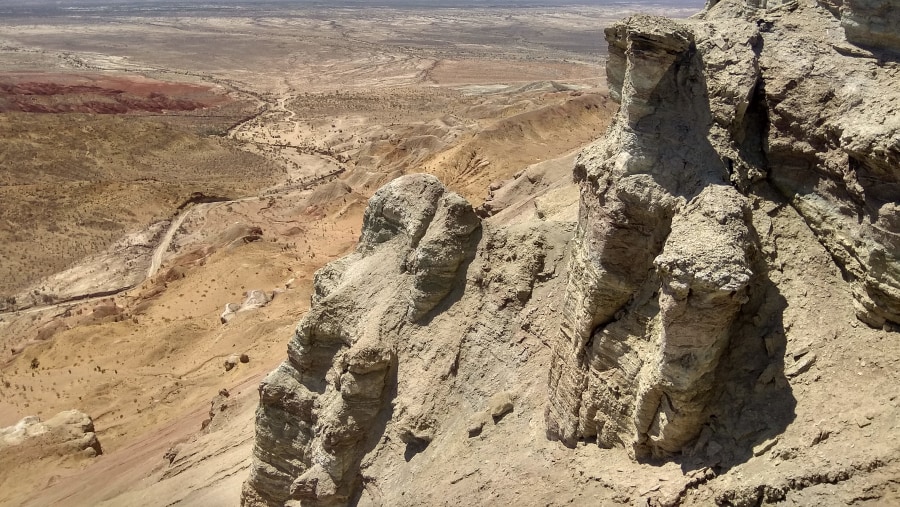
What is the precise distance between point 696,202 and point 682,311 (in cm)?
131

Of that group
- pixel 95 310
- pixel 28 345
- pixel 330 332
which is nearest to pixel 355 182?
pixel 95 310

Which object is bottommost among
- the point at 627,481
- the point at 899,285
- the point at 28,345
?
the point at 28,345

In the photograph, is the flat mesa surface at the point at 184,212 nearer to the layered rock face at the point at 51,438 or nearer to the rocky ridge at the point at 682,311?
the layered rock face at the point at 51,438

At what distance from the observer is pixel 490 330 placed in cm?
975

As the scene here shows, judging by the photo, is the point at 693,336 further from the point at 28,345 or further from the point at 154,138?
the point at 154,138

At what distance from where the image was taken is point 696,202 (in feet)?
22.7

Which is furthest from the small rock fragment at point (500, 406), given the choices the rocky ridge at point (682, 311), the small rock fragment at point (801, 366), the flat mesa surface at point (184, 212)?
the flat mesa surface at point (184, 212)

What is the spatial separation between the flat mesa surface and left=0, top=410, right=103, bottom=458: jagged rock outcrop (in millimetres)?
429

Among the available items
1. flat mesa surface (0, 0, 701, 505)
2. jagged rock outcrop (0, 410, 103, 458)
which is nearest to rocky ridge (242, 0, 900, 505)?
flat mesa surface (0, 0, 701, 505)

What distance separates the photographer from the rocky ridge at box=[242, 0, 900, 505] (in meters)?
6.29

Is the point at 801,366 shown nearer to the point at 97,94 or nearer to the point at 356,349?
the point at 356,349

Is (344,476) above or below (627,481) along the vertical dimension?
below

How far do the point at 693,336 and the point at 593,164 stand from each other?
2571 mm

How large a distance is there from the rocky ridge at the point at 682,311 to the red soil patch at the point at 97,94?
68.5 metres
